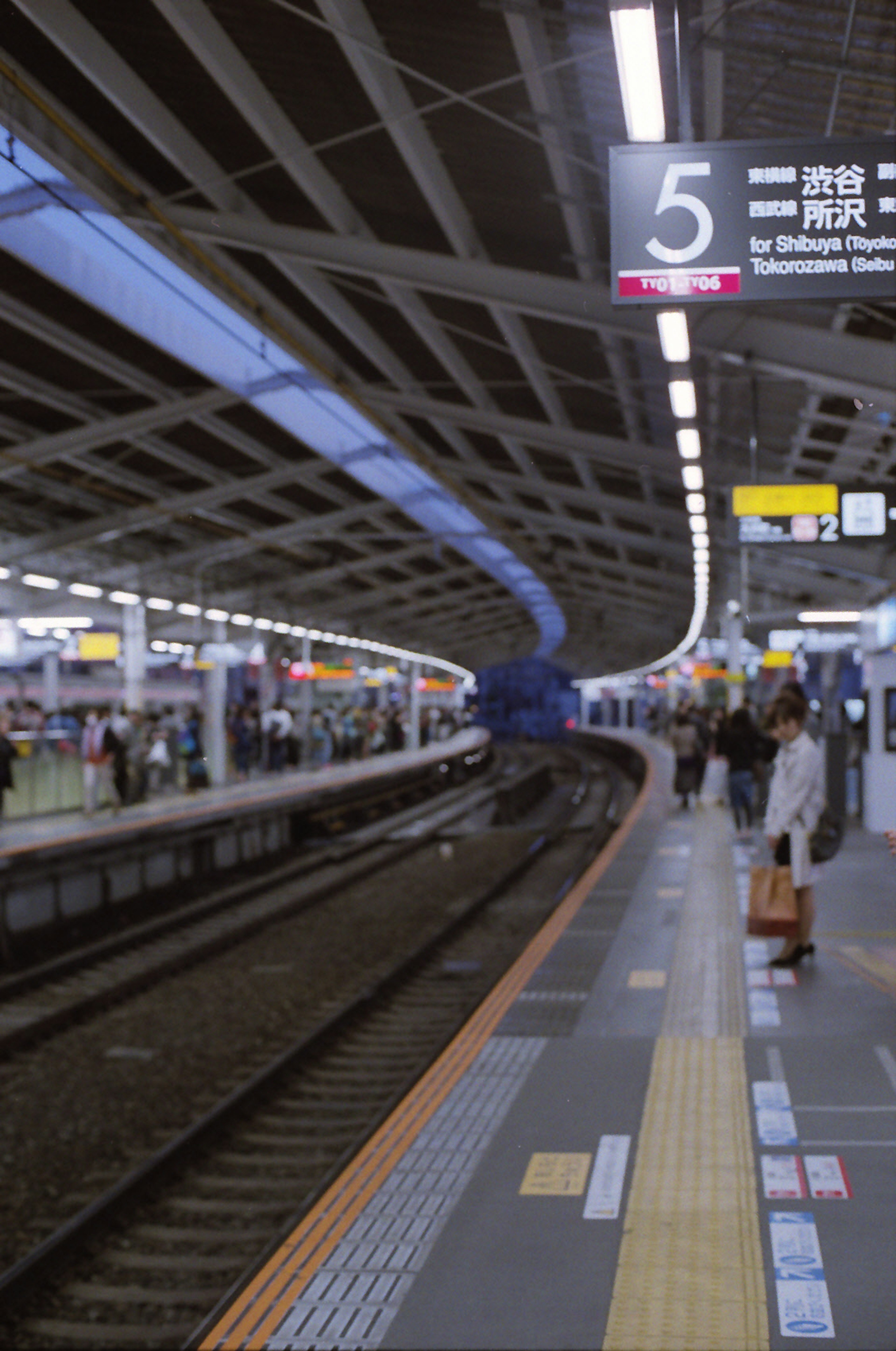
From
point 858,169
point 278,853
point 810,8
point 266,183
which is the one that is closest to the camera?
point 858,169

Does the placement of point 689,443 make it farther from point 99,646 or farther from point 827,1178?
point 99,646

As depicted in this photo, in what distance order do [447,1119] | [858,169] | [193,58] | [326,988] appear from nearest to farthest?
[858,169]
[447,1119]
[193,58]
[326,988]

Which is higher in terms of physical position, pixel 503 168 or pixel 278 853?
pixel 503 168

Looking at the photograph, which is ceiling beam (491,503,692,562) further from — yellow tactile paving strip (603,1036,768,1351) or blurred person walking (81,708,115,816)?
yellow tactile paving strip (603,1036,768,1351)

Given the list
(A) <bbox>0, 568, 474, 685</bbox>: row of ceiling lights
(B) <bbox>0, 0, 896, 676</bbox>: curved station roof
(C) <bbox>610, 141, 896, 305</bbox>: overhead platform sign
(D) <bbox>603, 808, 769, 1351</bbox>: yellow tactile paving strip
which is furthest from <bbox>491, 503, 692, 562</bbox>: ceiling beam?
(C) <bbox>610, 141, 896, 305</bbox>: overhead platform sign

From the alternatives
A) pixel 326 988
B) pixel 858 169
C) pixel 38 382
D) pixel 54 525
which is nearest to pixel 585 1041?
pixel 858 169

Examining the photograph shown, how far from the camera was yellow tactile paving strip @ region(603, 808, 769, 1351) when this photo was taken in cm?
334

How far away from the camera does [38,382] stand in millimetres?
15094

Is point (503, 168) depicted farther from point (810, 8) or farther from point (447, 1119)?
point (447, 1119)

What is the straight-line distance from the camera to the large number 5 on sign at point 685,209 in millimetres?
4488

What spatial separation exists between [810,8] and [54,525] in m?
19.1

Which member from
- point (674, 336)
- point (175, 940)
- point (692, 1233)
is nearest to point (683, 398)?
point (674, 336)

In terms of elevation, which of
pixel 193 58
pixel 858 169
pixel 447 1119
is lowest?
pixel 447 1119

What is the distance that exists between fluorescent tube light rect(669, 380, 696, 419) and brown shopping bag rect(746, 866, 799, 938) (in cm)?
511
